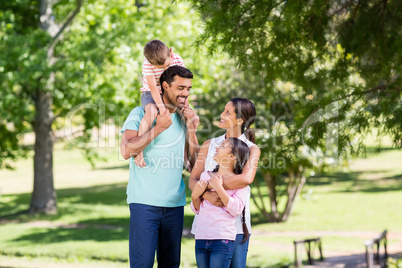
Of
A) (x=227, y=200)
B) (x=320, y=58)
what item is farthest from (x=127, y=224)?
(x=227, y=200)

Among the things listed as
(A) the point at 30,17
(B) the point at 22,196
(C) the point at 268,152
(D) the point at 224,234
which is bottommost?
(B) the point at 22,196

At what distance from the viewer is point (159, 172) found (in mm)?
3258

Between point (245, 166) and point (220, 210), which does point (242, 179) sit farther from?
point (220, 210)

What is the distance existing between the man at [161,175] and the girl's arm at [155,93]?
55mm

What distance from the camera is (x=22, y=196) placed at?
25438mm

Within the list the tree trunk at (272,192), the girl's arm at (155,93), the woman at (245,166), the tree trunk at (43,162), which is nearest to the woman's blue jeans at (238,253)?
the woman at (245,166)

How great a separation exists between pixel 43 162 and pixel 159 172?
1705 cm

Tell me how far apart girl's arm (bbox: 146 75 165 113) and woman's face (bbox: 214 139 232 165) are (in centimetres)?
44

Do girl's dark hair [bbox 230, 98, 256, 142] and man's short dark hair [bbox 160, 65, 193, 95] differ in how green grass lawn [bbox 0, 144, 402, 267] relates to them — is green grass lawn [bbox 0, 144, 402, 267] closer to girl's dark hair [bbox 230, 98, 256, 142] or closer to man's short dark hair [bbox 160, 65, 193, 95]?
girl's dark hair [bbox 230, 98, 256, 142]

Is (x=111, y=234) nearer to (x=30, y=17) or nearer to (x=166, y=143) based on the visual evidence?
(x=30, y=17)

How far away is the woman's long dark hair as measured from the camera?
3287mm

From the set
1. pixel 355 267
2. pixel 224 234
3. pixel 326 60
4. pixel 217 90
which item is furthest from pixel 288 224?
pixel 224 234

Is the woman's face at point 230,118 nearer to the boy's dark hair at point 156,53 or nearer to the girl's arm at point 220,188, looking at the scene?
the girl's arm at point 220,188

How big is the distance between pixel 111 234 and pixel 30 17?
8.81 metres
